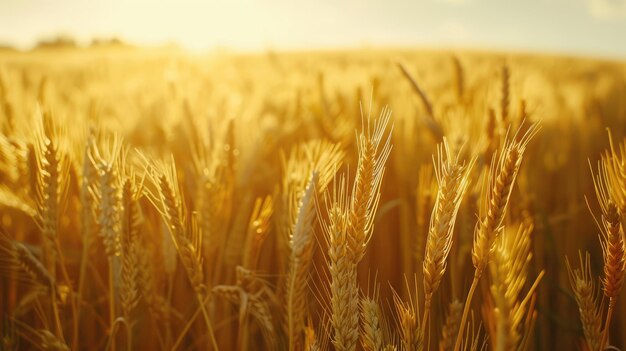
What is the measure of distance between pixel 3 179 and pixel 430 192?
5.13ft

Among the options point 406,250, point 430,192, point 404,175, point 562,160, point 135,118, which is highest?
point 135,118

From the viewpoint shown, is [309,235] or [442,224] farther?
[309,235]

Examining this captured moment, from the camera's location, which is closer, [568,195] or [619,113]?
[568,195]

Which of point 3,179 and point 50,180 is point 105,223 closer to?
point 50,180

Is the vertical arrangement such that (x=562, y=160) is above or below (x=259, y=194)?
above

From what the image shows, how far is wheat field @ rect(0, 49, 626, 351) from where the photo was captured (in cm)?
54

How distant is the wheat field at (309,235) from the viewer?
21.3 inches

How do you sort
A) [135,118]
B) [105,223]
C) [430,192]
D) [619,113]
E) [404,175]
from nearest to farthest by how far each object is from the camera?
[105,223] < [430,192] < [404,175] < [135,118] < [619,113]

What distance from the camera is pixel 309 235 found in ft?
2.20

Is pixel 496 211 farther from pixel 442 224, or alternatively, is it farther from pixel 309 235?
pixel 309 235

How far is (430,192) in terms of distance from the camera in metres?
0.89

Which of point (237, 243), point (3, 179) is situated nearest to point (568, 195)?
point (237, 243)

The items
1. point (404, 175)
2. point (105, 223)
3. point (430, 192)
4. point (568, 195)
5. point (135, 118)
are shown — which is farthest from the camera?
point (135, 118)

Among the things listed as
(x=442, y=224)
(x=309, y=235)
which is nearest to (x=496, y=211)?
(x=442, y=224)
